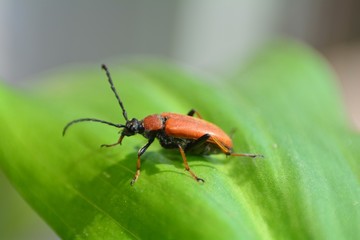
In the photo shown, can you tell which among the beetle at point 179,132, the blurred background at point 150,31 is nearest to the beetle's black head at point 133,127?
the beetle at point 179,132

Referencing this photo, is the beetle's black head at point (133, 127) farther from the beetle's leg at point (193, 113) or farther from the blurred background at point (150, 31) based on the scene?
the blurred background at point (150, 31)

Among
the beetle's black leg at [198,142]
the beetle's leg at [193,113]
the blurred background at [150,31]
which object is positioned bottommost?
the blurred background at [150,31]

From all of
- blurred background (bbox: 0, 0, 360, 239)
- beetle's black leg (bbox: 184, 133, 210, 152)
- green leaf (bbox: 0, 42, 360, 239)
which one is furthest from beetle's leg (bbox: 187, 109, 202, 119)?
blurred background (bbox: 0, 0, 360, 239)

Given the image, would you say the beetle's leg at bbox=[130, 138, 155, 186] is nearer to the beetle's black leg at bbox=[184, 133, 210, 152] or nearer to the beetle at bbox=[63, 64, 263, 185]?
the beetle at bbox=[63, 64, 263, 185]

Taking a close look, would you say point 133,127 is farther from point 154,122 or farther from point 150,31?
point 150,31

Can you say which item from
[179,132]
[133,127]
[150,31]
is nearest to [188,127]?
[179,132]

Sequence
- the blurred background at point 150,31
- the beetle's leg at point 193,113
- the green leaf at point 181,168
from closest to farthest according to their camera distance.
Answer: the green leaf at point 181,168, the beetle's leg at point 193,113, the blurred background at point 150,31

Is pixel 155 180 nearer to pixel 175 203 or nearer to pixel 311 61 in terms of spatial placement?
pixel 175 203
